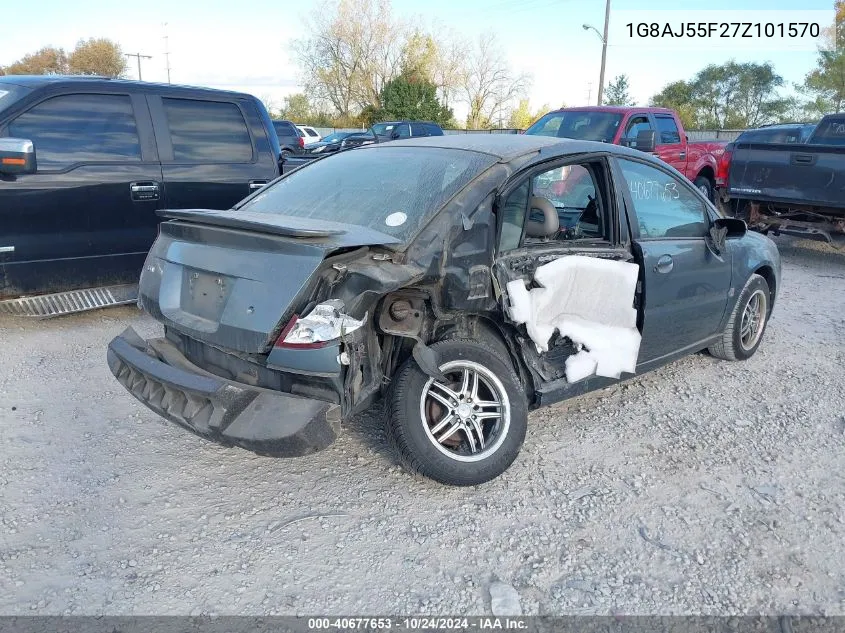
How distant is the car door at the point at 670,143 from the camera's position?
1159cm

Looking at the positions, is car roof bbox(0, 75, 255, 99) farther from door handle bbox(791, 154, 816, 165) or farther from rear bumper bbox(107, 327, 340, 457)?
door handle bbox(791, 154, 816, 165)

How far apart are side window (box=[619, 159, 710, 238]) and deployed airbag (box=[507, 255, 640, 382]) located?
46 centimetres

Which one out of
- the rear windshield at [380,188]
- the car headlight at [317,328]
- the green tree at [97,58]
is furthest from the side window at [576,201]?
the green tree at [97,58]

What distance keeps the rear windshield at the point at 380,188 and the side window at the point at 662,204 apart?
1.09 meters

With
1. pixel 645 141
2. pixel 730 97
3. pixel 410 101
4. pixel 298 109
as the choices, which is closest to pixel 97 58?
pixel 298 109

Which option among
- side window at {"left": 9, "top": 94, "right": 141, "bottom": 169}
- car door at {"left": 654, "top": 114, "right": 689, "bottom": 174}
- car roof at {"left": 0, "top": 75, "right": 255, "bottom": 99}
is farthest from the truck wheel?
side window at {"left": 9, "top": 94, "right": 141, "bottom": 169}

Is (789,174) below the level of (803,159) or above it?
below

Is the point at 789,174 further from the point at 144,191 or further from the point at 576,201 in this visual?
the point at 144,191

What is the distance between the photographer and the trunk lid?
9.16ft

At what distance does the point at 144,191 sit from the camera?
5527mm

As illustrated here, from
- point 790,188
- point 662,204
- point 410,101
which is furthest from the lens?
point 410,101

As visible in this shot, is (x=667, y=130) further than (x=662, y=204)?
Yes

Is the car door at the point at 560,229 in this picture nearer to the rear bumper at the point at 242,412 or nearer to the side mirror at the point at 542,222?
the side mirror at the point at 542,222

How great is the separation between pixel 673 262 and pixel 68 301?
437 centimetres
